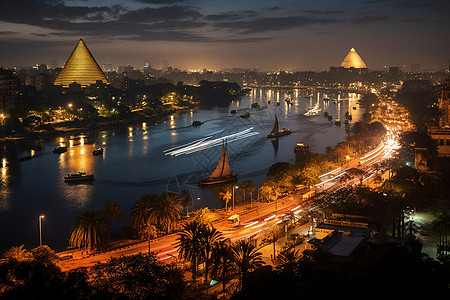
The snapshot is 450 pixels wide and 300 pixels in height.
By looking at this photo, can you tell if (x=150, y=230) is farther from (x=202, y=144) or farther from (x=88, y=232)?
(x=202, y=144)

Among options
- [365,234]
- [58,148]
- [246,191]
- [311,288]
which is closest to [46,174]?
[58,148]

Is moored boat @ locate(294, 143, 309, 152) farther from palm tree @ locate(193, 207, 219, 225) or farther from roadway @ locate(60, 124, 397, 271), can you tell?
palm tree @ locate(193, 207, 219, 225)

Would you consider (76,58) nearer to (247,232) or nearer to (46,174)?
(46,174)

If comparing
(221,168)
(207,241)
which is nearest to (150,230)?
(207,241)

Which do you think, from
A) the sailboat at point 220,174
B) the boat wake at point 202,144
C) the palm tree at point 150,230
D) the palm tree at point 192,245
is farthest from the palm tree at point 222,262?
the boat wake at point 202,144

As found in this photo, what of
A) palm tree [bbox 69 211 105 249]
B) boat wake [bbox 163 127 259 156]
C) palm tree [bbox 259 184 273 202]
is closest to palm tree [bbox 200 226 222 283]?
palm tree [bbox 69 211 105 249]

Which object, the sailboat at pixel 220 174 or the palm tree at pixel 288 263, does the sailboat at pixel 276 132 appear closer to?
the sailboat at pixel 220 174
